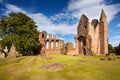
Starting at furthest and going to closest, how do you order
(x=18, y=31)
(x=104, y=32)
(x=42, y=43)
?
1. (x=42, y=43)
2. (x=104, y=32)
3. (x=18, y=31)

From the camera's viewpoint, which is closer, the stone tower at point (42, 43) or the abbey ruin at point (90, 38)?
the abbey ruin at point (90, 38)

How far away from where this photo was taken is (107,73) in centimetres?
1545

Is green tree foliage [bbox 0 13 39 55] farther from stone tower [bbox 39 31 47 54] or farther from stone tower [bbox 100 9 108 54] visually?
stone tower [bbox 100 9 108 54]

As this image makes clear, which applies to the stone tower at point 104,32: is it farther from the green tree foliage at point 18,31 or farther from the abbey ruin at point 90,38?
the green tree foliage at point 18,31

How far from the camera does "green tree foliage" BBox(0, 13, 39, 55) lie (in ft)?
156

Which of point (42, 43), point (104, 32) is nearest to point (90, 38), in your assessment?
point (104, 32)

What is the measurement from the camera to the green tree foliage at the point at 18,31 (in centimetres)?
4761

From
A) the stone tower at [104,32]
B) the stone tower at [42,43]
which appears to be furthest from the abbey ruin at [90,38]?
the stone tower at [42,43]

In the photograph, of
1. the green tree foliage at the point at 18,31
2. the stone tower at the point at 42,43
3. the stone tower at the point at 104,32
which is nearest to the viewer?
the green tree foliage at the point at 18,31

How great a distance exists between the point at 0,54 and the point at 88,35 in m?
30.5

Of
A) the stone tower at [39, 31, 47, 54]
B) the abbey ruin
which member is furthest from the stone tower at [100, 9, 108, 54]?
the stone tower at [39, 31, 47, 54]

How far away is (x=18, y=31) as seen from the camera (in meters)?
49.7

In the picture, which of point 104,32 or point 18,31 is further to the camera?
point 104,32

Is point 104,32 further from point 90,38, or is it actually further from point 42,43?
point 42,43
